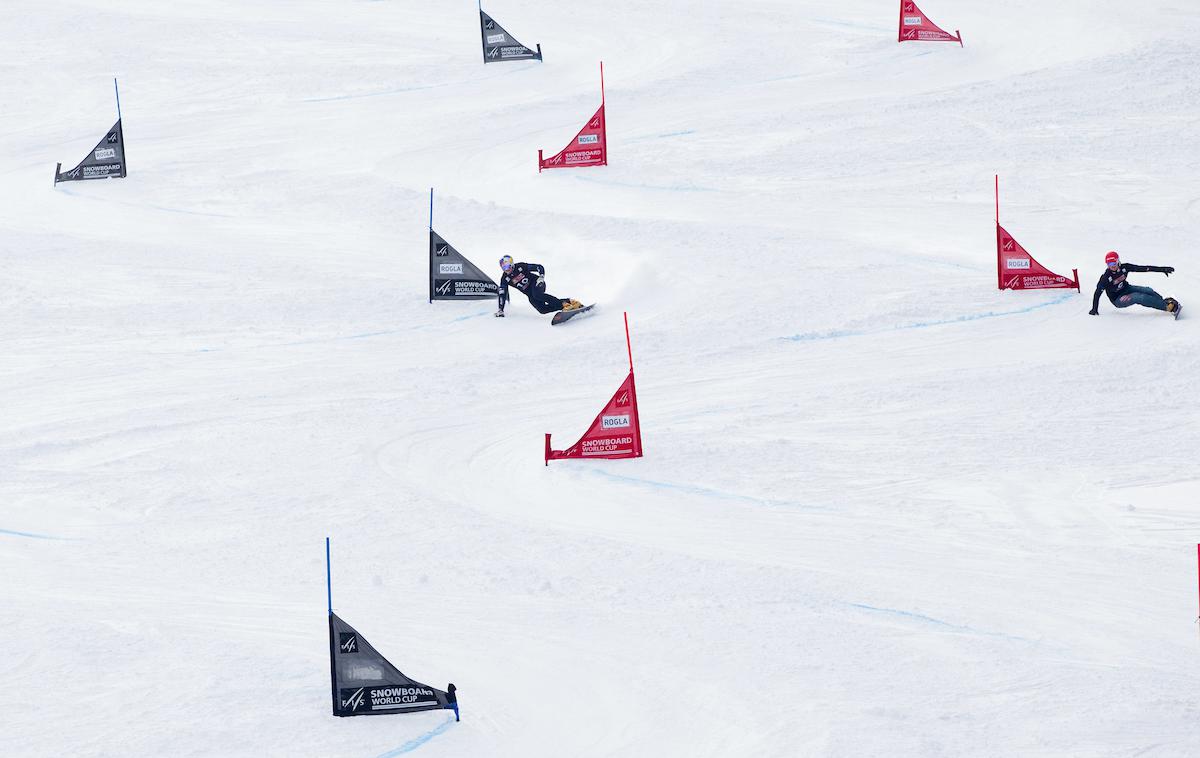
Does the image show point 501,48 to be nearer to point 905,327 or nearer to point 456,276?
point 456,276

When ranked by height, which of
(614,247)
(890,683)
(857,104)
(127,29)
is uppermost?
(127,29)

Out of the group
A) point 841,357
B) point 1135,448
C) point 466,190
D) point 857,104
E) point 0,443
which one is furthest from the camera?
point 857,104

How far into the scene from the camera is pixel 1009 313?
1391 cm

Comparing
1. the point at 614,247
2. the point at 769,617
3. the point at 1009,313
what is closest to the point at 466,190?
the point at 614,247

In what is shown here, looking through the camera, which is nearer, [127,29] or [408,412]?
[408,412]

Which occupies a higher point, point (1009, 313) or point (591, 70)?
point (591, 70)

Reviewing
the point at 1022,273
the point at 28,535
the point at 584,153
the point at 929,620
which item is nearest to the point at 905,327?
the point at 1022,273

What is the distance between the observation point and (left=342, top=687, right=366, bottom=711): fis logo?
8.17 metres

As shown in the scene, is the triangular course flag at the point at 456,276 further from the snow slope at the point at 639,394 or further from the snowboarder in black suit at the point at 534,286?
the snowboarder in black suit at the point at 534,286

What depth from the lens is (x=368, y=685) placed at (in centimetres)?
817

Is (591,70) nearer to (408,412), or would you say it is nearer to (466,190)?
(466,190)

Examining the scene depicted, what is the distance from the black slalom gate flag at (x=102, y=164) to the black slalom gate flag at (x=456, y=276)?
650 cm

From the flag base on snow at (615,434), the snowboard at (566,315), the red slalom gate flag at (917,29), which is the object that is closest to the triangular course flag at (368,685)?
the flag base on snow at (615,434)

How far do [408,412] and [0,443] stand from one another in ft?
11.5
